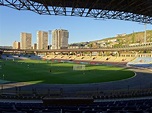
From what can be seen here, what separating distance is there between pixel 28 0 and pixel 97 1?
6.80 metres

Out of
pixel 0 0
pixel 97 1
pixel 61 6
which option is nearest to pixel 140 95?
pixel 97 1

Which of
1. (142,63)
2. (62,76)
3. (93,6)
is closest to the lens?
(93,6)

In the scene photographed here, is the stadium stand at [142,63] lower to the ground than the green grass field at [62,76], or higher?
higher

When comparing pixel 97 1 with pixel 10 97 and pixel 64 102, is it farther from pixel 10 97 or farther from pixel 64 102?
pixel 10 97

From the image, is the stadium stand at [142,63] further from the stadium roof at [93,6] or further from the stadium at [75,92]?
the stadium roof at [93,6]

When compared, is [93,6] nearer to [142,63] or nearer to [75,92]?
[75,92]

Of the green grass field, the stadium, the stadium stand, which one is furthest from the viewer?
the stadium stand

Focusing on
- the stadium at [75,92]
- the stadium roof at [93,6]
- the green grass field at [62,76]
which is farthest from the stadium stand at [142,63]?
the stadium roof at [93,6]

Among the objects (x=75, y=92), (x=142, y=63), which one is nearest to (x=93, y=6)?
(x=75, y=92)

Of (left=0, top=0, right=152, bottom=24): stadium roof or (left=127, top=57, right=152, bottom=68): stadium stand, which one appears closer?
(left=0, top=0, right=152, bottom=24): stadium roof

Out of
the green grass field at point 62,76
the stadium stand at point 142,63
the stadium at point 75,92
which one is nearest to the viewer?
the stadium at point 75,92

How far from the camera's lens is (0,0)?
21625 millimetres

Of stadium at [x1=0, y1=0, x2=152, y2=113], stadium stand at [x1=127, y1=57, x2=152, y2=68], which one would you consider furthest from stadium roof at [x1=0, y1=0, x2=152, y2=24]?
stadium stand at [x1=127, y1=57, x2=152, y2=68]

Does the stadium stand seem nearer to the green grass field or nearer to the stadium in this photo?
the stadium
